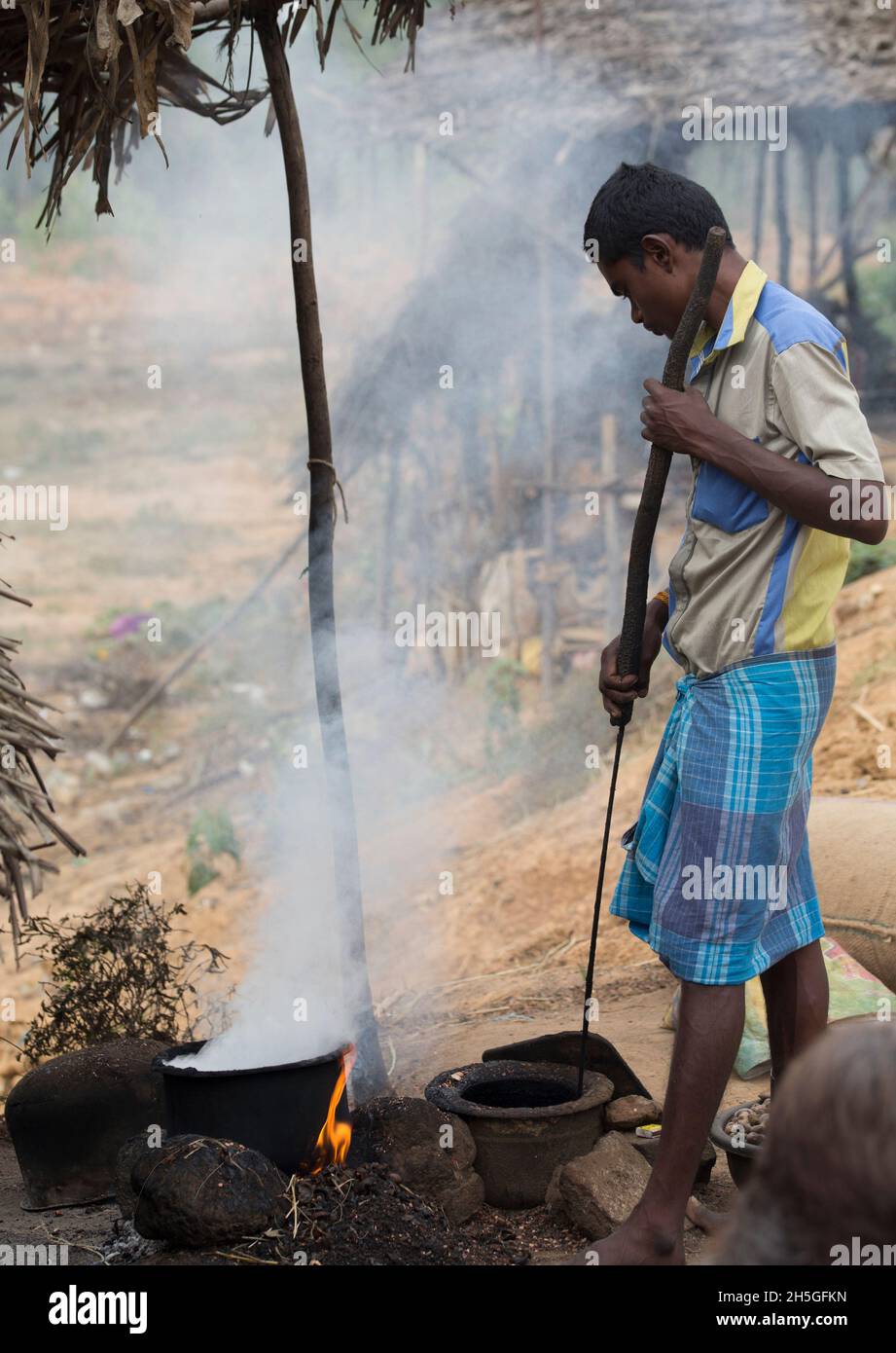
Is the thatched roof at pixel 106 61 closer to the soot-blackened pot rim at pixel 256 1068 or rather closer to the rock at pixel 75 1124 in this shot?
the soot-blackened pot rim at pixel 256 1068

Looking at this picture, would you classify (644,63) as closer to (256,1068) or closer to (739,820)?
(739,820)

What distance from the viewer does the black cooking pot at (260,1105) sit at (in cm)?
321

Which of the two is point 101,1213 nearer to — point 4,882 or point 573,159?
point 4,882

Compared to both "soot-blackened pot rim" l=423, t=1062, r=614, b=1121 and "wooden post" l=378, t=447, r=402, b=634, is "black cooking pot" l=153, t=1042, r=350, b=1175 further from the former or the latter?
"wooden post" l=378, t=447, r=402, b=634

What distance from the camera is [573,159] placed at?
969 centimetres

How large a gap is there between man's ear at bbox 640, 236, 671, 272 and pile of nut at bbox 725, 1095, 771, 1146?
191cm

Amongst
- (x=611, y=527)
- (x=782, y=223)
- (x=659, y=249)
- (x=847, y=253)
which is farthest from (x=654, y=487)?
(x=847, y=253)

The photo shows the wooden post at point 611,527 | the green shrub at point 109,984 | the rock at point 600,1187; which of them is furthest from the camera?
the wooden post at point 611,527

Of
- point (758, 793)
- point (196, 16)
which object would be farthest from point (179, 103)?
point (758, 793)

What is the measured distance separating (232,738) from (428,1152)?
29.5 ft

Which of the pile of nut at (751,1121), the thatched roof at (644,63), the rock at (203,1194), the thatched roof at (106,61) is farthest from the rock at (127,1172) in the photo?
the thatched roof at (644,63)

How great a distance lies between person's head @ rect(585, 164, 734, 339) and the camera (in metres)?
2.80

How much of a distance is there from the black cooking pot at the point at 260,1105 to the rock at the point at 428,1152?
206 mm

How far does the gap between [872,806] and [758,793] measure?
105 inches
